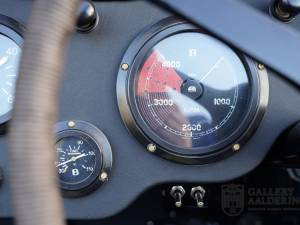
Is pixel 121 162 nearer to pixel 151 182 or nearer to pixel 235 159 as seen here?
pixel 151 182

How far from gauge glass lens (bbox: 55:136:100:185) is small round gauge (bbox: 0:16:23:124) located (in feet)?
0.59

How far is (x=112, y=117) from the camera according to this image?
1670 millimetres

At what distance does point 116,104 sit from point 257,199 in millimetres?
525

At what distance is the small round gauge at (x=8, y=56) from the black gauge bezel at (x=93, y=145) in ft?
0.55

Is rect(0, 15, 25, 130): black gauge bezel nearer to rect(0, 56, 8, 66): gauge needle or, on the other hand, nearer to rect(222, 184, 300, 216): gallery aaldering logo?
rect(0, 56, 8, 66): gauge needle

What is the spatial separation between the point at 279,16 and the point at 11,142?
1.06 meters

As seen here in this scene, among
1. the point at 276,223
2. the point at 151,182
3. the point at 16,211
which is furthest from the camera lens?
the point at 276,223

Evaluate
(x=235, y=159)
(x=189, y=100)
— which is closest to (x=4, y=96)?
(x=189, y=100)

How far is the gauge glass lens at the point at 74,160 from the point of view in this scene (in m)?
1.69

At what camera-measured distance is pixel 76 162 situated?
1.69 metres

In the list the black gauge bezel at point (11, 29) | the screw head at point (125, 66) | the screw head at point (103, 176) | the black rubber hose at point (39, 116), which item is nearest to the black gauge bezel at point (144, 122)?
the screw head at point (125, 66)

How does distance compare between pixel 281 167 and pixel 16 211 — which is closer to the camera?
pixel 16 211

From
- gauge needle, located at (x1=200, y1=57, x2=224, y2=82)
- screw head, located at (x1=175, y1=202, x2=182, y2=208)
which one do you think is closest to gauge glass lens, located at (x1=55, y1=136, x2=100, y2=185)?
screw head, located at (x1=175, y1=202, x2=182, y2=208)

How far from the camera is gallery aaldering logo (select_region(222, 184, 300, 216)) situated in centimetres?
181
